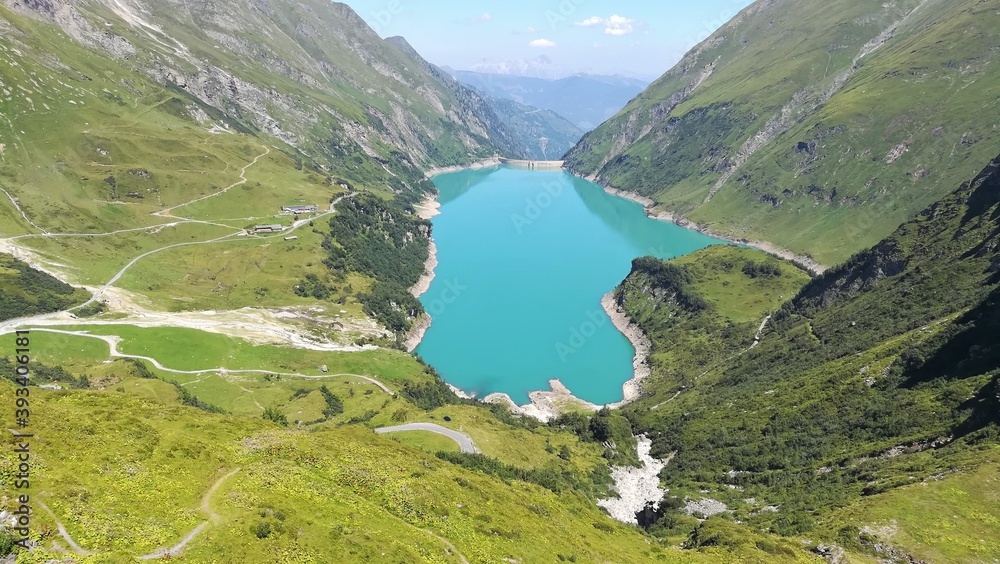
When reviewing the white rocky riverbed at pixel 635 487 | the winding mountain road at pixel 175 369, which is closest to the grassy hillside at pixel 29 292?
the winding mountain road at pixel 175 369

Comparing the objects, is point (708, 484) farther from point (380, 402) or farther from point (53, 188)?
point (53, 188)

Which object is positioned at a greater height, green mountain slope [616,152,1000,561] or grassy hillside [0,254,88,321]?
green mountain slope [616,152,1000,561]

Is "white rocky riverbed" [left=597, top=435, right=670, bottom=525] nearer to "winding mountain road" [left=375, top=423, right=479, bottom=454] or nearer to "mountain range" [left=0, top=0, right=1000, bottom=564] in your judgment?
"mountain range" [left=0, top=0, right=1000, bottom=564]

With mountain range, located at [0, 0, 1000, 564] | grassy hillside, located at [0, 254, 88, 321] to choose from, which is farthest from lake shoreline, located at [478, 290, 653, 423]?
grassy hillside, located at [0, 254, 88, 321]

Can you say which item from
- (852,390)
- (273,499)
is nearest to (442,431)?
(273,499)

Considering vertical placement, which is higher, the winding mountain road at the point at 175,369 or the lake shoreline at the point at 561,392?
the lake shoreline at the point at 561,392

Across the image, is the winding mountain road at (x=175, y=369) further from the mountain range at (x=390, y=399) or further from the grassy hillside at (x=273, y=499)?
the grassy hillside at (x=273, y=499)
